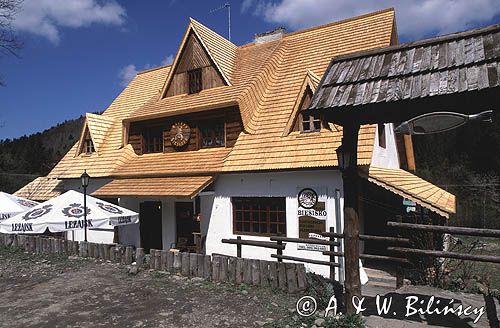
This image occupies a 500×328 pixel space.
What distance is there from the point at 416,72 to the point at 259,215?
7.61 m

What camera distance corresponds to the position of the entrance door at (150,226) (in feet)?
49.4

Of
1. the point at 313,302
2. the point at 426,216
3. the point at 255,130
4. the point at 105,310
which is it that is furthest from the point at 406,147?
the point at 105,310

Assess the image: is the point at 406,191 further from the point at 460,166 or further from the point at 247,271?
the point at 460,166

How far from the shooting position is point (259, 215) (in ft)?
39.9

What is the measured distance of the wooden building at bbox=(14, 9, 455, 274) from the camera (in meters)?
11.2

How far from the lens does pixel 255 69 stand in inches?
609

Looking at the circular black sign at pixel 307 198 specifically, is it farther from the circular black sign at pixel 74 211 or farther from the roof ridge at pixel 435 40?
the circular black sign at pixel 74 211

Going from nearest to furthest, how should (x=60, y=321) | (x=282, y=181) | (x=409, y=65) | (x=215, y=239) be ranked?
(x=409, y=65) < (x=60, y=321) < (x=282, y=181) < (x=215, y=239)

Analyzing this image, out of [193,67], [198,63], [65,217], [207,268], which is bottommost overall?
[207,268]

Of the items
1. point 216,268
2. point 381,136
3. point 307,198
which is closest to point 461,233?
point 216,268

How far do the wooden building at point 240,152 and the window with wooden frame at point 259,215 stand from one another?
33 millimetres

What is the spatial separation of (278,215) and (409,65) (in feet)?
23.1

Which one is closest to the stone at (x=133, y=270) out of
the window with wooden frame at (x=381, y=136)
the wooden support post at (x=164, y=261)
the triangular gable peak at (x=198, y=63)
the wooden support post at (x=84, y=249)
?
the wooden support post at (x=164, y=261)

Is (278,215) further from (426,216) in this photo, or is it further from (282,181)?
(426,216)
